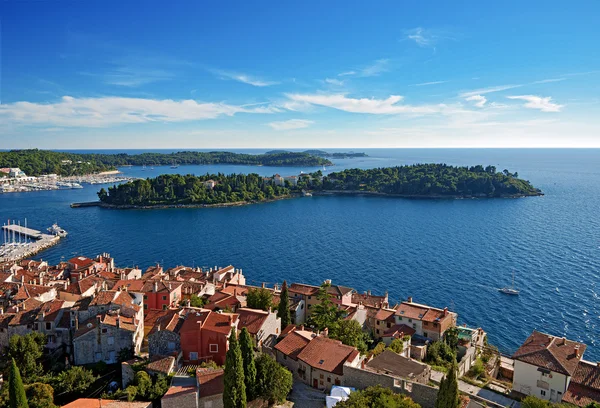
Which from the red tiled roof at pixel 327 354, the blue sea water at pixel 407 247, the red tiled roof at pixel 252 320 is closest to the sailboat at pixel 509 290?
the blue sea water at pixel 407 247

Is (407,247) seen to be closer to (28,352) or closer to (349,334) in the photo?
(349,334)

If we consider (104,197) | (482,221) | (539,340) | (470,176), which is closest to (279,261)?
(539,340)

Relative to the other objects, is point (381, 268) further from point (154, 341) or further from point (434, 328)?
point (154, 341)

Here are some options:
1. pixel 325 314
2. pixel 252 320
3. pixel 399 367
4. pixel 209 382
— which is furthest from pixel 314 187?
pixel 209 382

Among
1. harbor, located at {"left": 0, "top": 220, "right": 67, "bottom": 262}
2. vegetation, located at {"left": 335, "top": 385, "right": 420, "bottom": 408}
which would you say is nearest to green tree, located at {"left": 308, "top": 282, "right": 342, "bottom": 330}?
vegetation, located at {"left": 335, "top": 385, "right": 420, "bottom": 408}

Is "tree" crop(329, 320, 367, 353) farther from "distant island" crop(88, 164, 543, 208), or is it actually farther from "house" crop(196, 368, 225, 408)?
"distant island" crop(88, 164, 543, 208)

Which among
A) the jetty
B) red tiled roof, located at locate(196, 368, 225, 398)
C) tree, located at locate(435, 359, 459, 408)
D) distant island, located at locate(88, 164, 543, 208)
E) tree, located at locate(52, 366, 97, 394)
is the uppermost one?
distant island, located at locate(88, 164, 543, 208)
